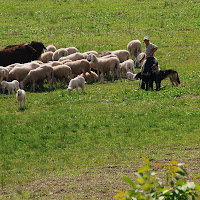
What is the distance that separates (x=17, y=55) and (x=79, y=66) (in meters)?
4.02

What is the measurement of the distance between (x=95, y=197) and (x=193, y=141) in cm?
430

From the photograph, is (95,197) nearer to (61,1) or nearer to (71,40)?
(71,40)

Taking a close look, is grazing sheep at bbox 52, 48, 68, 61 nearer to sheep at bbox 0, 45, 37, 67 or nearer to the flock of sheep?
the flock of sheep

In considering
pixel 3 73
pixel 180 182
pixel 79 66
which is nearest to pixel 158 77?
pixel 79 66

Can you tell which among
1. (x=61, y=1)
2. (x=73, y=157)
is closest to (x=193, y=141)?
(x=73, y=157)

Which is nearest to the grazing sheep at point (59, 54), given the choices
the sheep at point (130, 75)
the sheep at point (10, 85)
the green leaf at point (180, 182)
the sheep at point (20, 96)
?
the sheep at point (130, 75)

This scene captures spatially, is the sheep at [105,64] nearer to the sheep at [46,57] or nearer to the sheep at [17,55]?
the sheep at [46,57]

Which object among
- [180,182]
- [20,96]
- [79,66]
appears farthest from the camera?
[79,66]

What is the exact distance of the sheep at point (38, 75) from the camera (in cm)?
1822

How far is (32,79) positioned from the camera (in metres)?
18.2

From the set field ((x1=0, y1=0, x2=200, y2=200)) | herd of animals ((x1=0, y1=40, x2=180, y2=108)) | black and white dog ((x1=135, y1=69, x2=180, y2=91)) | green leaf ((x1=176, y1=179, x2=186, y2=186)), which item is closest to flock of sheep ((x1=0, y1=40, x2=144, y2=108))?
herd of animals ((x1=0, y1=40, x2=180, y2=108))

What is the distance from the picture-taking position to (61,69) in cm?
1872

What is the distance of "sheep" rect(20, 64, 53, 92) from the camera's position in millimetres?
18219

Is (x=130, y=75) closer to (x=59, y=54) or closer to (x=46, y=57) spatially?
(x=59, y=54)
